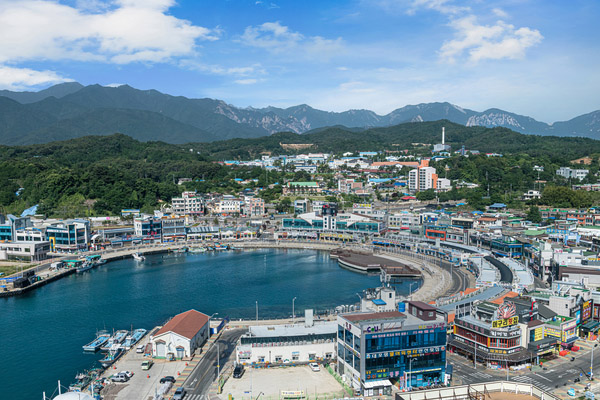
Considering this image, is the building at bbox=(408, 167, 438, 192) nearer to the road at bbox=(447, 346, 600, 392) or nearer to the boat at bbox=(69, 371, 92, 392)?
the road at bbox=(447, 346, 600, 392)

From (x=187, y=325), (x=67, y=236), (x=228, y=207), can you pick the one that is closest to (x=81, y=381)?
(x=187, y=325)

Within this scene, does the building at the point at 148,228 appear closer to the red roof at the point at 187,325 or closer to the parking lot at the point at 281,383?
the red roof at the point at 187,325

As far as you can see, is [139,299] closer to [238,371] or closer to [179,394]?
[238,371]

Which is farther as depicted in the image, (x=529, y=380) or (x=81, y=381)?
(x=81, y=381)

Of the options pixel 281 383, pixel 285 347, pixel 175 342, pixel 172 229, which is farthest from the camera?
pixel 172 229

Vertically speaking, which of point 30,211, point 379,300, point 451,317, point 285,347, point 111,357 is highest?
point 30,211

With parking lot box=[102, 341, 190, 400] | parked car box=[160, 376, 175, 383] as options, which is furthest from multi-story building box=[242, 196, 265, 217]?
parked car box=[160, 376, 175, 383]

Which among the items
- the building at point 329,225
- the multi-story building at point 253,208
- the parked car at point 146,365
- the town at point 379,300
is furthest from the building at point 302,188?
the parked car at point 146,365
